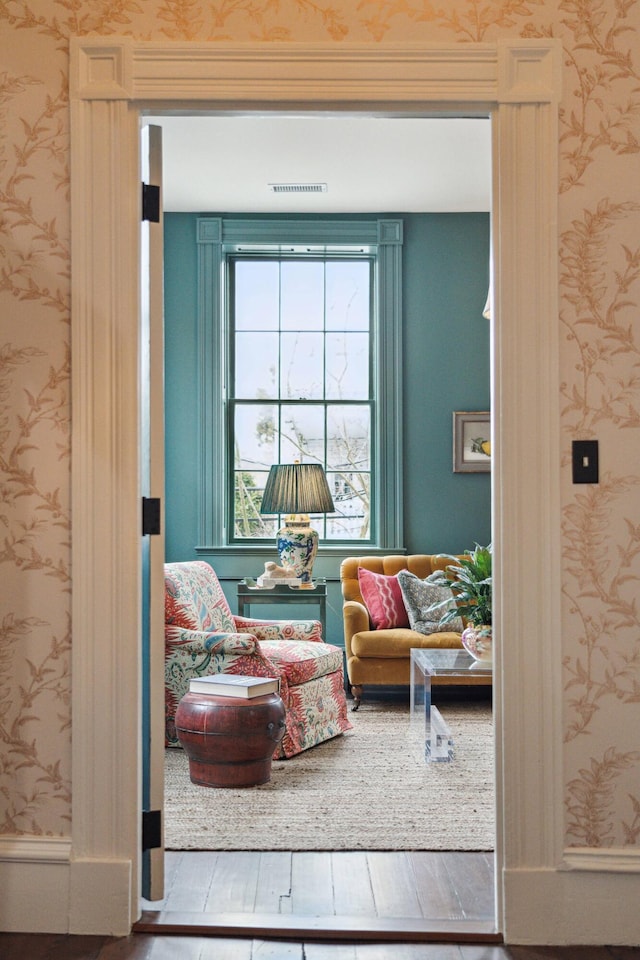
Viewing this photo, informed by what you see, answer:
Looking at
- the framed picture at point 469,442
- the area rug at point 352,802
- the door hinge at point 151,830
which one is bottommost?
the area rug at point 352,802

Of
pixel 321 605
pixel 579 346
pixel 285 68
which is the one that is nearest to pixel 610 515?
pixel 579 346

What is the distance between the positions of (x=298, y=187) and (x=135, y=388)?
147 inches

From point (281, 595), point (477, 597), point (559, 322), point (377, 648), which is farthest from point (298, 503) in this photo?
point (559, 322)

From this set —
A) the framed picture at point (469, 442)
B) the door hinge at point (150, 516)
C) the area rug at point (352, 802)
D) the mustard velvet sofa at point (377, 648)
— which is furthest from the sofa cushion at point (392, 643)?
the door hinge at point (150, 516)

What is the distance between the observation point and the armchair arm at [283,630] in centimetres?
495

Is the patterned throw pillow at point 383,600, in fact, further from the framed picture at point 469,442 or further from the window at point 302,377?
the framed picture at point 469,442

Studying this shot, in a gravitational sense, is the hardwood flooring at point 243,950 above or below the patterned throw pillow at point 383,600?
below

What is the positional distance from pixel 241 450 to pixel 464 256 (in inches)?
79.3

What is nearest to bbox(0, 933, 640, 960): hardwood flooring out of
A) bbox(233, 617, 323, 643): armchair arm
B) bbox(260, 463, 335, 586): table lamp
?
bbox(233, 617, 323, 643): armchair arm

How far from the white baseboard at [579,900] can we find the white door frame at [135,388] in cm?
2

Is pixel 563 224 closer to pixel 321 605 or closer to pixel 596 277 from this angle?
pixel 596 277

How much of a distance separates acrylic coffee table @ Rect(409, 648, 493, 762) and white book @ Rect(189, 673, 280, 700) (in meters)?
0.69

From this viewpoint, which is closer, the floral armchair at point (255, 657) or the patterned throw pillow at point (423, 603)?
the floral armchair at point (255, 657)

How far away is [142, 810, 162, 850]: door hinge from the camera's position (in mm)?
2521
